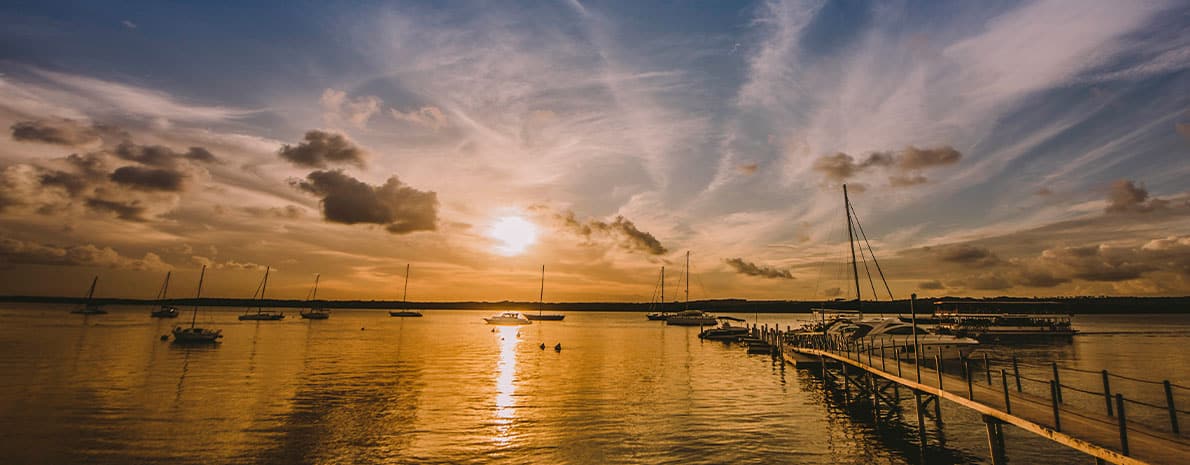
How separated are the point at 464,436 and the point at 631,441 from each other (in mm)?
7571

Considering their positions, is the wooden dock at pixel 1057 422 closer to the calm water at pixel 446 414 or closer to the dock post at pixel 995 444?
the dock post at pixel 995 444

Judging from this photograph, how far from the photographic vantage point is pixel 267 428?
87.1 ft

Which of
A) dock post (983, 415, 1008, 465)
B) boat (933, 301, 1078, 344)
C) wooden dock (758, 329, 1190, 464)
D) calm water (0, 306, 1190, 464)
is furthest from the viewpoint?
boat (933, 301, 1078, 344)

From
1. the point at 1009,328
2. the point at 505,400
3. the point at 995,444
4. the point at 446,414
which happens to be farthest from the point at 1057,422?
the point at 1009,328

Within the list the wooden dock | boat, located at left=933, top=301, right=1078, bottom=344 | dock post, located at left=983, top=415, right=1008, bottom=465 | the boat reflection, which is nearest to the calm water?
the boat reflection

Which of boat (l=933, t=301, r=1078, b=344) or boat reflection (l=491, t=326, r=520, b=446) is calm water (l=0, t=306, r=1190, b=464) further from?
boat (l=933, t=301, r=1078, b=344)

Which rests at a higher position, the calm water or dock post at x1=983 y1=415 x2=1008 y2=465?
dock post at x1=983 y1=415 x2=1008 y2=465

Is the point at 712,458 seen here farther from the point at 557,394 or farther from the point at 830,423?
the point at 557,394

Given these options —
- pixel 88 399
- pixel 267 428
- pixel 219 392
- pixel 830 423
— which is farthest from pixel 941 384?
pixel 88 399

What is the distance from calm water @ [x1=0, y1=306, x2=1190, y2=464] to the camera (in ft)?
73.4

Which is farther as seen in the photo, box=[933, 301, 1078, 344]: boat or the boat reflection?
box=[933, 301, 1078, 344]: boat

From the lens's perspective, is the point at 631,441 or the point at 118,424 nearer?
the point at 631,441

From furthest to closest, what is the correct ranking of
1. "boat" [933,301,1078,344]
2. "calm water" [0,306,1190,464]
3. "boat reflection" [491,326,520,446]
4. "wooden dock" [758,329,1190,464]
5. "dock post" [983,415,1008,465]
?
1. "boat" [933,301,1078,344]
2. "boat reflection" [491,326,520,446]
3. "calm water" [0,306,1190,464]
4. "dock post" [983,415,1008,465]
5. "wooden dock" [758,329,1190,464]

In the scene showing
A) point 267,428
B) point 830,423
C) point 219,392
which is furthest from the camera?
point 219,392
